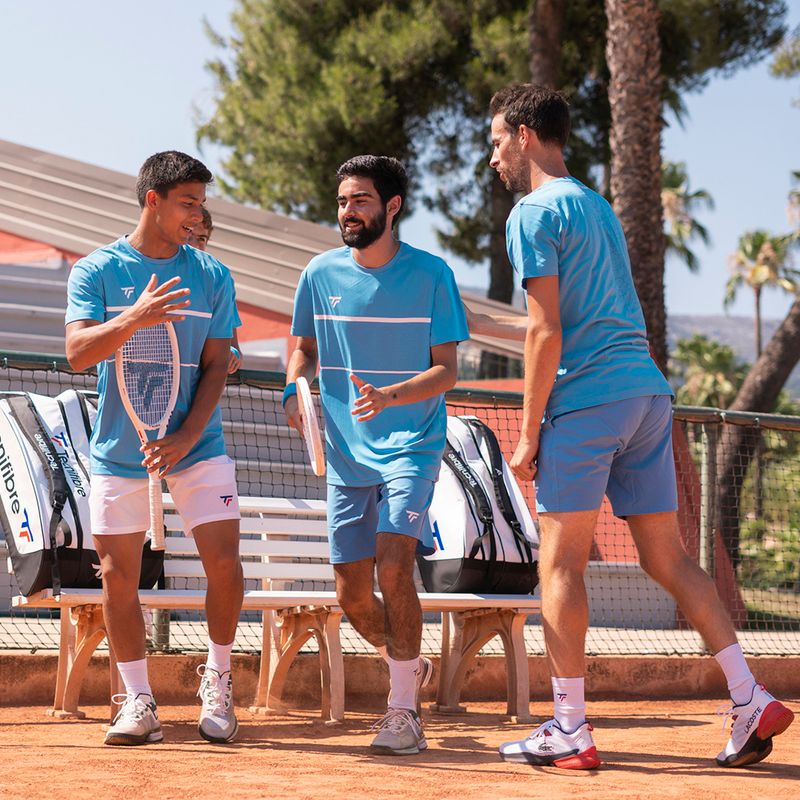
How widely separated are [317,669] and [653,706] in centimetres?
187

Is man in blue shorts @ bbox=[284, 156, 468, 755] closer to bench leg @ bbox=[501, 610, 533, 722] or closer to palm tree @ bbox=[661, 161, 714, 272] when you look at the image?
bench leg @ bbox=[501, 610, 533, 722]

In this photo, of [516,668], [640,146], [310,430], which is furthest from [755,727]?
[640,146]

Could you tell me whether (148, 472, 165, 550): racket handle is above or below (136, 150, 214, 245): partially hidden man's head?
below

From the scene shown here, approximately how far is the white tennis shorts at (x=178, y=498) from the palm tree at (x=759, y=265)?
55.7 m

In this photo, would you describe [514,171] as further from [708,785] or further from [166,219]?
[708,785]

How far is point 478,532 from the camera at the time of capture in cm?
595

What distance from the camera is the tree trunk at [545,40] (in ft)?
59.6

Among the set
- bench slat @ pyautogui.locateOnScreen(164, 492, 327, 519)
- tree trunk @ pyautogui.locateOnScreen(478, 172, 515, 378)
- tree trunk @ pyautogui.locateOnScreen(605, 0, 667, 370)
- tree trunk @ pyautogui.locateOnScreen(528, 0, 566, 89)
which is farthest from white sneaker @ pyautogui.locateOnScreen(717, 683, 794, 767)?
tree trunk @ pyautogui.locateOnScreen(478, 172, 515, 378)

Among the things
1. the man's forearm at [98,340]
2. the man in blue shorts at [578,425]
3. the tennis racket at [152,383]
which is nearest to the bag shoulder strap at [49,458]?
the tennis racket at [152,383]

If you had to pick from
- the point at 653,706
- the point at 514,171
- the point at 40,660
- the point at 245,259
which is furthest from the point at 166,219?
the point at 245,259

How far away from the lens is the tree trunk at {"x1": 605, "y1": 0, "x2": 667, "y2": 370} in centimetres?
1396

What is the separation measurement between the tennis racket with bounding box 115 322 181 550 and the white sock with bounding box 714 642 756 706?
207 cm

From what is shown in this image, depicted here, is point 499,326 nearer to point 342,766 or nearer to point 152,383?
point 152,383

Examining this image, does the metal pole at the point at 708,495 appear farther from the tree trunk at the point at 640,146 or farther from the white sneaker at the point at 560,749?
the tree trunk at the point at 640,146
